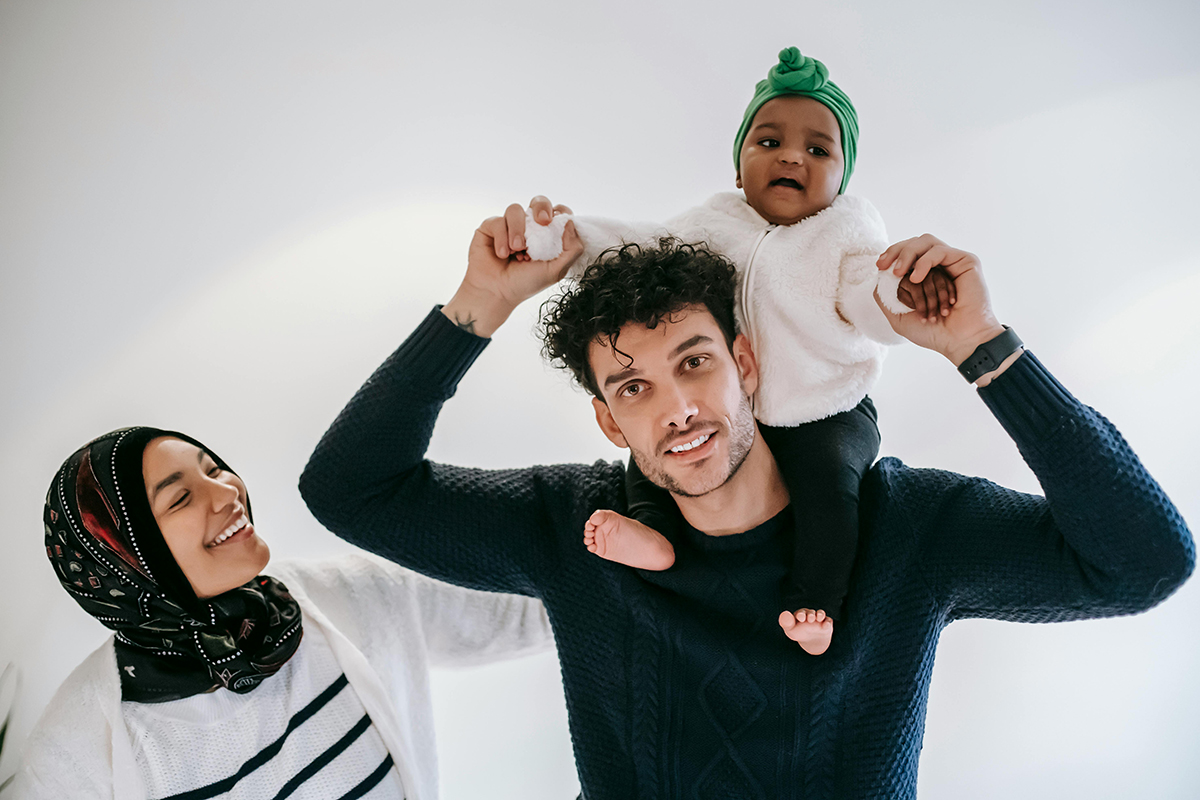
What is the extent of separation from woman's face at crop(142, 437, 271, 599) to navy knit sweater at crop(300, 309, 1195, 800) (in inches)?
5.3

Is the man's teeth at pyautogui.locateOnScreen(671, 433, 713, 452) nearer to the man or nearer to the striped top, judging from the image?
the man

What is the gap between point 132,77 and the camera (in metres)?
1.88

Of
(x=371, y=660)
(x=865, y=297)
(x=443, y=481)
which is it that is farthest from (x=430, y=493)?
(x=865, y=297)

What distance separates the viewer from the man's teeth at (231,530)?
1.41 meters

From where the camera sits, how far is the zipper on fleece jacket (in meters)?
1.34

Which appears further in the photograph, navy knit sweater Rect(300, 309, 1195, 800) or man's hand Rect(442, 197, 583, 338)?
man's hand Rect(442, 197, 583, 338)

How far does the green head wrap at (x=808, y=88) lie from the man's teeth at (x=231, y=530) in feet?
3.80

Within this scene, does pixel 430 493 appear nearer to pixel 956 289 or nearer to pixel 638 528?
pixel 638 528

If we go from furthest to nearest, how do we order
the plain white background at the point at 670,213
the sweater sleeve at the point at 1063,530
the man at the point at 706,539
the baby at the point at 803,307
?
the plain white background at the point at 670,213 < the baby at the point at 803,307 < the man at the point at 706,539 < the sweater sleeve at the point at 1063,530

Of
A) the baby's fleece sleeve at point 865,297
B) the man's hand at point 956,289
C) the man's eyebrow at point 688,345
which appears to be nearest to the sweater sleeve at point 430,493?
the man's eyebrow at point 688,345

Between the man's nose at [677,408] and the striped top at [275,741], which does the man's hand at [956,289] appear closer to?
the man's nose at [677,408]

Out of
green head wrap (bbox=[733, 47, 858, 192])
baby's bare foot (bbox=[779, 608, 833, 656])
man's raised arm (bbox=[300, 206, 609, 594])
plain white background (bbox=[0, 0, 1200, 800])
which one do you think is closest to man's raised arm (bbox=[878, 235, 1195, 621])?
baby's bare foot (bbox=[779, 608, 833, 656])

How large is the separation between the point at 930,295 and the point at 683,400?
1.30 feet

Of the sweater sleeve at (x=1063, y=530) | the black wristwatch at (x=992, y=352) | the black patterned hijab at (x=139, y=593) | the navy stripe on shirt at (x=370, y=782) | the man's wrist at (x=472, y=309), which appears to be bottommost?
the navy stripe on shirt at (x=370, y=782)
